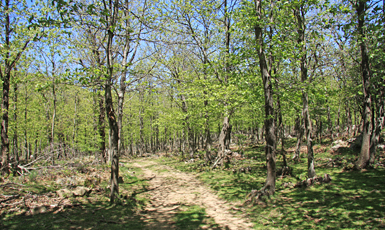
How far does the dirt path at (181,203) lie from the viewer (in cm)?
645

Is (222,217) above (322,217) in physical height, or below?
below

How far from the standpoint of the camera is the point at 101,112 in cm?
1622

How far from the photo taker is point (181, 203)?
8797 millimetres

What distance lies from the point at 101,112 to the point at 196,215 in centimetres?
1251

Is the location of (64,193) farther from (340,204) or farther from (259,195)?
(340,204)

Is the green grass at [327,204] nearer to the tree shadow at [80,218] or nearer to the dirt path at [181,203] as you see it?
the dirt path at [181,203]

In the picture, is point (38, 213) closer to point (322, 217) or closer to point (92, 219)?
point (92, 219)

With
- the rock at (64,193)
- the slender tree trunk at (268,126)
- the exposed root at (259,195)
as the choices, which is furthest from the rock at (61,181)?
the slender tree trunk at (268,126)

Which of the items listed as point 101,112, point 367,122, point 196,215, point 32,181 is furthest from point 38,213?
point 367,122

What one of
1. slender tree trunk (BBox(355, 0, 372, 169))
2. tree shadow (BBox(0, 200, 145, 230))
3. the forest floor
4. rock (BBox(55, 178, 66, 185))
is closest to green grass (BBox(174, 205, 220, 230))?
the forest floor

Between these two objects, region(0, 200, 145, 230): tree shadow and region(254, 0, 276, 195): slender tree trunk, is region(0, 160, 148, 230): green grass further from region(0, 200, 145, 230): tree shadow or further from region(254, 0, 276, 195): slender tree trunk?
region(254, 0, 276, 195): slender tree trunk

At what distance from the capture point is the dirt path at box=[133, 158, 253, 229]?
6.45m

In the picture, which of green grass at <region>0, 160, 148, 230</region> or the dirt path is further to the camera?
the dirt path

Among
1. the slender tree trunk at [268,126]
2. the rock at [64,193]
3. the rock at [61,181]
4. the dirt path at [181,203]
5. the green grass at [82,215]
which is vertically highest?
the slender tree trunk at [268,126]
